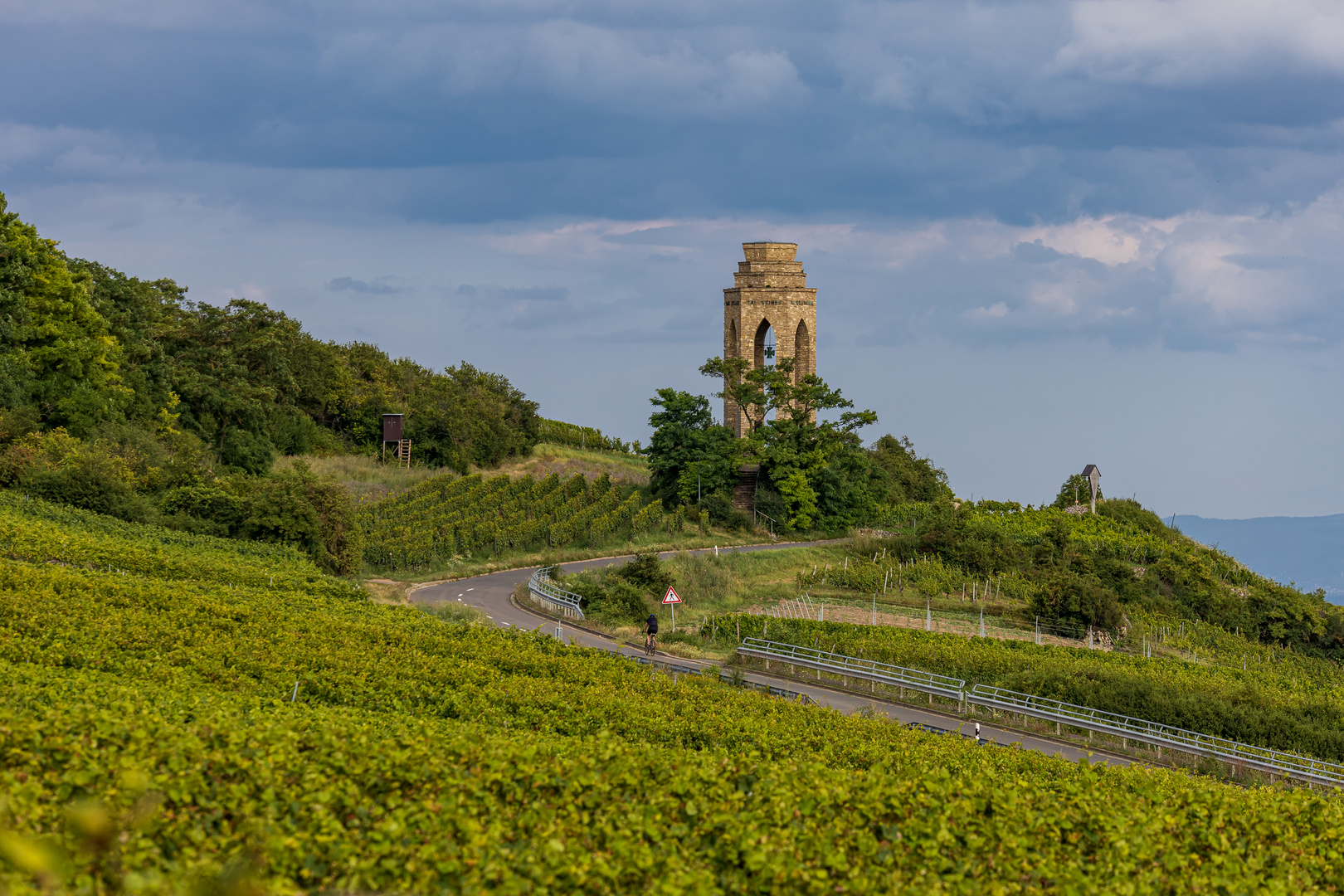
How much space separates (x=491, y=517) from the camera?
1764 inches

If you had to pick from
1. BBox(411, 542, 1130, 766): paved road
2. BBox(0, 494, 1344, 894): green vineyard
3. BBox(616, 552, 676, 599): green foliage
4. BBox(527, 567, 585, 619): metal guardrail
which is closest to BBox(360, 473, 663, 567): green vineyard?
BBox(411, 542, 1130, 766): paved road

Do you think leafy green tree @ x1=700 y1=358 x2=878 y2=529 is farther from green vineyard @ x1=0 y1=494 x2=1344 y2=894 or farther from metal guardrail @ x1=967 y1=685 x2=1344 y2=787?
green vineyard @ x1=0 y1=494 x2=1344 y2=894

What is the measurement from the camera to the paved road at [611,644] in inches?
776

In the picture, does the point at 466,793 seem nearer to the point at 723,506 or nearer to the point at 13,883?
the point at 13,883

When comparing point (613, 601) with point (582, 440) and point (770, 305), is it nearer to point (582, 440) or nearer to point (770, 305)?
point (770, 305)

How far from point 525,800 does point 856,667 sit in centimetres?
1672

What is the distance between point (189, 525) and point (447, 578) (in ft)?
27.8

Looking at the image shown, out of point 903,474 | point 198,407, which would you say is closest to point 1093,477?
point 903,474

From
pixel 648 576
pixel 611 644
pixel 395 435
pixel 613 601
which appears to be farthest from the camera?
pixel 395 435

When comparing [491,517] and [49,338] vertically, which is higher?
[49,338]

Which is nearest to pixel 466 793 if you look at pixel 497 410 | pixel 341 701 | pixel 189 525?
pixel 341 701

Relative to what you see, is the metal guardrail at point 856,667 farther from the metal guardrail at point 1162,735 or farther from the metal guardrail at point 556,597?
the metal guardrail at point 556,597

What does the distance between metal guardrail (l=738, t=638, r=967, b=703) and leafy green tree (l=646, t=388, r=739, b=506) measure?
80.8 ft

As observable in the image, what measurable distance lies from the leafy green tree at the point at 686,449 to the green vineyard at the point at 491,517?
2.07 meters
